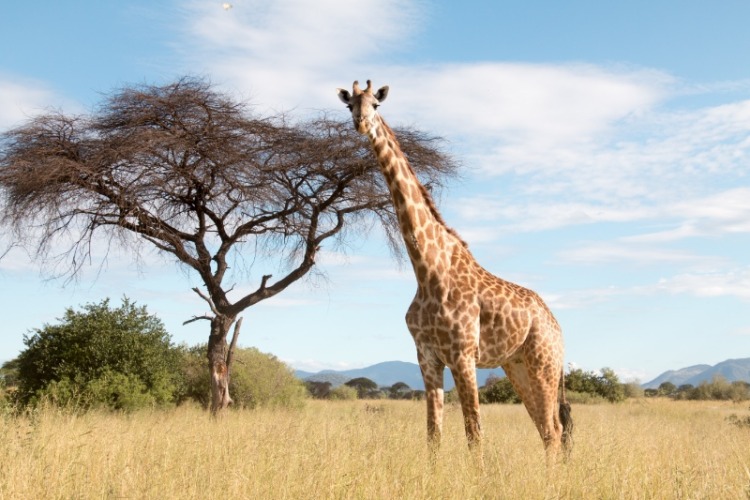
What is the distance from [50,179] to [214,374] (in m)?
6.00

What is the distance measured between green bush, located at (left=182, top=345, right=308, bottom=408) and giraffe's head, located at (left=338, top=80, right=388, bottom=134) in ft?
48.5

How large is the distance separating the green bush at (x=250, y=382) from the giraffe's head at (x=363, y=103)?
14777 millimetres

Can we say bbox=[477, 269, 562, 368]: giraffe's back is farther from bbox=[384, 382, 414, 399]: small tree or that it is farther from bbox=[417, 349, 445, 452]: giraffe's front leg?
bbox=[384, 382, 414, 399]: small tree

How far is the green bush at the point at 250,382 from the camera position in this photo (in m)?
22.8

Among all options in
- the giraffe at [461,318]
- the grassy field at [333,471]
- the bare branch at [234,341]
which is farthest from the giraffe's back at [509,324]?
the bare branch at [234,341]

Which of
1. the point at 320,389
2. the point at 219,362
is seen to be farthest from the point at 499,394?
the point at 219,362

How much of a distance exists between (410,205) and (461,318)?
1545 millimetres

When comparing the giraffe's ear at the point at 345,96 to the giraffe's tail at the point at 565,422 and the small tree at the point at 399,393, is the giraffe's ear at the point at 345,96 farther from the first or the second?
the small tree at the point at 399,393

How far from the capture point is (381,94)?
29.5 ft

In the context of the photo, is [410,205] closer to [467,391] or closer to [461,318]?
[461,318]

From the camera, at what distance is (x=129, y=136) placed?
17.9 metres

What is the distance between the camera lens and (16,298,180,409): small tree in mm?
18906

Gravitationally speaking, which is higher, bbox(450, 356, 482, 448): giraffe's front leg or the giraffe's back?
the giraffe's back

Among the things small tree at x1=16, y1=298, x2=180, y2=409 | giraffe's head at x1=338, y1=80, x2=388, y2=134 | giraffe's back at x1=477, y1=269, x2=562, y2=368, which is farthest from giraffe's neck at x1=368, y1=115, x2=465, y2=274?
small tree at x1=16, y1=298, x2=180, y2=409
